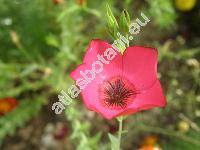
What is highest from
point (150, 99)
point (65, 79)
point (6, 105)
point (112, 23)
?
point (65, 79)

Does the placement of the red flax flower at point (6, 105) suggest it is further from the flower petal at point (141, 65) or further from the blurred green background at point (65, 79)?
the flower petal at point (141, 65)

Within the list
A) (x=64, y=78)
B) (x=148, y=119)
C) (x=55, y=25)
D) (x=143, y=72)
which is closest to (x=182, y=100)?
(x=148, y=119)

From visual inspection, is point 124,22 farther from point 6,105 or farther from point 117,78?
point 6,105

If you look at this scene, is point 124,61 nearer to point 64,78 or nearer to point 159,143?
point 64,78

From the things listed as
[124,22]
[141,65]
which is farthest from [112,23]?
[141,65]

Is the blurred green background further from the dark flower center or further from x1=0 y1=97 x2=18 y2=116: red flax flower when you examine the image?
the dark flower center

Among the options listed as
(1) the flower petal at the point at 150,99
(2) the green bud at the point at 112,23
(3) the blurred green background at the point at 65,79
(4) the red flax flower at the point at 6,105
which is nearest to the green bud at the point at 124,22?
(2) the green bud at the point at 112,23
